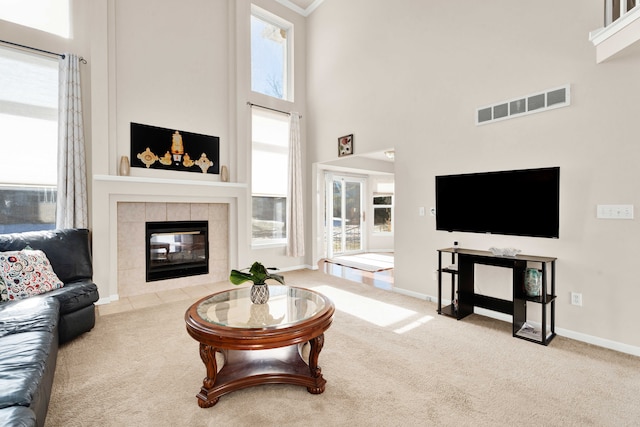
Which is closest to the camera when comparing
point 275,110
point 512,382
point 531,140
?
point 512,382

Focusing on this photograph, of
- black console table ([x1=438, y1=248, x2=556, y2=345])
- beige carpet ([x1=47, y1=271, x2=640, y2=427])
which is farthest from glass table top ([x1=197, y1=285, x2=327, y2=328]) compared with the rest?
black console table ([x1=438, y1=248, x2=556, y2=345])

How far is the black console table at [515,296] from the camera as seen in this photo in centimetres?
277

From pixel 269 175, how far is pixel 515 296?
420cm

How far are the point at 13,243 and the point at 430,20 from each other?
5.22 meters

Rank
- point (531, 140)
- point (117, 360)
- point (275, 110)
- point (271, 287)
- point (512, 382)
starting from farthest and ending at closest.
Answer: point (275, 110) < point (531, 140) < point (271, 287) < point (117, 360) < point (512, 382)

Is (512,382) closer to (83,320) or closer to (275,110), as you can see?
(83,320)

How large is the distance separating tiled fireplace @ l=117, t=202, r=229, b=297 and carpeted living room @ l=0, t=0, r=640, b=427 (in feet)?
0.09

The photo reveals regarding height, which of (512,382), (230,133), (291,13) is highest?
(291,13)

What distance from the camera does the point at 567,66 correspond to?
110 inches

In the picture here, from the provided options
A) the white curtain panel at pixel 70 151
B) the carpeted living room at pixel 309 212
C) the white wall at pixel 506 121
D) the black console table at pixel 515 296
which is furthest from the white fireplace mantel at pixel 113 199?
the black console table at pixel 515 296

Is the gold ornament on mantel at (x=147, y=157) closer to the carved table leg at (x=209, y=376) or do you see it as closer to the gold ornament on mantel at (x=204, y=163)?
the gold ornament on mantel at (x=204, y=163)

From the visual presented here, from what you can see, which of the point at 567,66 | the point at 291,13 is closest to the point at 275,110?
the point at 291,13

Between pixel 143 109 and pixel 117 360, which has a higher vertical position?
pixel 143 109

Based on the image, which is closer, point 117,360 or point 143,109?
point 117,360
